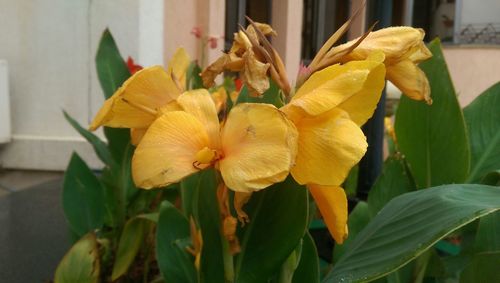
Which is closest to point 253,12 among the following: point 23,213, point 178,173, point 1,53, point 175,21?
point 175,21

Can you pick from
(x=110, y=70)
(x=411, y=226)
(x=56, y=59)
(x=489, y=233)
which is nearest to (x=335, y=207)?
(x=411, y=226)

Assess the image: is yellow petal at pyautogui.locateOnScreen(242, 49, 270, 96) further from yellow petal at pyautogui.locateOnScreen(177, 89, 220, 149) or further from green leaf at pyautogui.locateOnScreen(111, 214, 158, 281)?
green leaf at pyautogui.locateOnScreen(111, 214, 158, 281)

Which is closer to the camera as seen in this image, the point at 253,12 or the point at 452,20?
the point at 253,12

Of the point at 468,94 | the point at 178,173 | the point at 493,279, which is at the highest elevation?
the point at 178,173

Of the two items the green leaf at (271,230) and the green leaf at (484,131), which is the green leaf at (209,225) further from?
the green leaf at (484,131)

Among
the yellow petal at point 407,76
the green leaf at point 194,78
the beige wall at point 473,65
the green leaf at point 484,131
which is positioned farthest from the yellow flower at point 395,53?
the beige wall at point 473,65

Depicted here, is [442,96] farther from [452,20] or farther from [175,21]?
[452,20]
